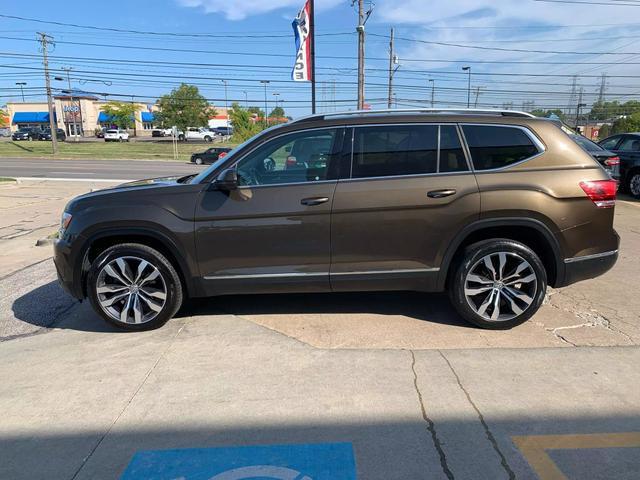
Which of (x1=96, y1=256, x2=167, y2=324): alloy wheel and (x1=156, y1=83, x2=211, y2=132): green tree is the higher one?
(x1=156, y1=83, x2=211, y2=132): green tree

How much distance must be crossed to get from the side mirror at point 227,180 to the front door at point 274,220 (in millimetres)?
54

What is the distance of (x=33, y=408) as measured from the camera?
3.16m

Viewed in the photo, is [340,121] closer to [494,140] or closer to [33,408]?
[494,140]

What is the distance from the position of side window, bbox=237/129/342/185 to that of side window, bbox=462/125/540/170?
45.7 inches

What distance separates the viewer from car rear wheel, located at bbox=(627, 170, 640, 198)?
1209 cm

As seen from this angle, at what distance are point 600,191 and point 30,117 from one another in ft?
394

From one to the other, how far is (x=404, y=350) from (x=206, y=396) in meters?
1.58

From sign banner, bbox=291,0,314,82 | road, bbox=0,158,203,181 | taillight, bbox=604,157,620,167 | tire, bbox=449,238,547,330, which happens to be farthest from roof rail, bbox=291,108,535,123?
road, bbox=0,158,203,181

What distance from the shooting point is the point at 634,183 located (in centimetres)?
1221

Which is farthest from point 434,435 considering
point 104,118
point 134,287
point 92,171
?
point 104,118

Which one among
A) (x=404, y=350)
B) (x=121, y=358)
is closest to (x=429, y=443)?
(x=404, y=350)

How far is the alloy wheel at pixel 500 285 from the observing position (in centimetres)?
414

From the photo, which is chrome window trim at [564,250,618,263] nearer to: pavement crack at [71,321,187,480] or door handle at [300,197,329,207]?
door handle at [300,197,329,207]

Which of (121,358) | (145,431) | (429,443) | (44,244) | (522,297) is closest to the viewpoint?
(429,443)
